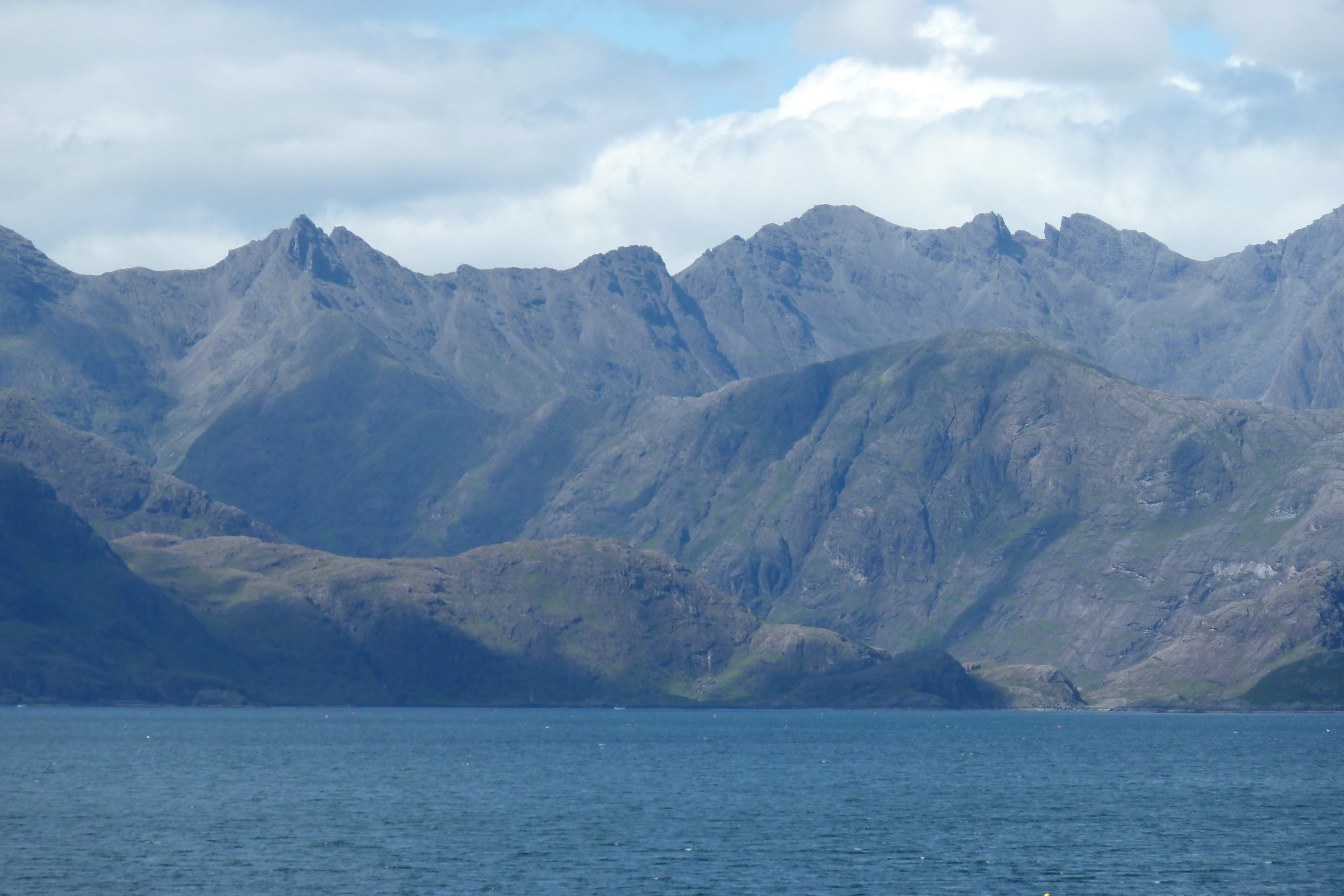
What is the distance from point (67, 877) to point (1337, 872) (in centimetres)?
9479

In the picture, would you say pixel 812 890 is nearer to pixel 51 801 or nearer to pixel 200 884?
pixel 200 884

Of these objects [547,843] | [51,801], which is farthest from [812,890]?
[51,801]

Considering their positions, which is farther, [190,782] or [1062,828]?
[190,782]

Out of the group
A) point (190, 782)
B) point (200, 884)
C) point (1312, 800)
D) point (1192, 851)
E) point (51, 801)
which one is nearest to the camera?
point (200, 884)

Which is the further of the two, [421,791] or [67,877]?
[421,791]

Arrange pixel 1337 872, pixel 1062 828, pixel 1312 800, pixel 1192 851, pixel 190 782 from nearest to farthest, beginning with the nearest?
1. pixel 1337 872
2. pixel 1192 851
3. pixel 1062 828
4. pixel 1312 800
5. pixel 190 782

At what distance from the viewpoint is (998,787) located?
636 feet

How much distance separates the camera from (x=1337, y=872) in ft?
387

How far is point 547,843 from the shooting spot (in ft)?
438

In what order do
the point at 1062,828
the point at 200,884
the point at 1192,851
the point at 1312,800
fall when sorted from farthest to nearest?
the point at 1312,800 < the point at 1062,828 < the point at 1192,851 < the point at 200,884

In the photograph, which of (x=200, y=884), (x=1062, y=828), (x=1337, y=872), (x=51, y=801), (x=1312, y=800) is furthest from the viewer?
(x=1312, y=800)

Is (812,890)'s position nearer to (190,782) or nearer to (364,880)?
(364,880)

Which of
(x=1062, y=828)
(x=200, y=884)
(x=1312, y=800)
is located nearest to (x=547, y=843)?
(x=200, y=884)

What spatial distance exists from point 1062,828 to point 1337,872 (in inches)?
1259
